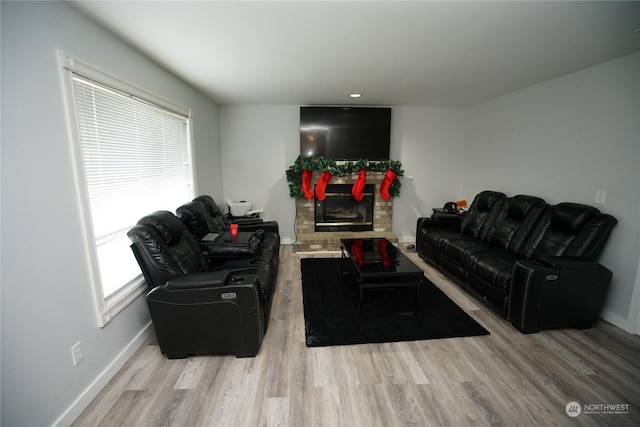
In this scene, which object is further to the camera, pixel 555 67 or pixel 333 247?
pixel 333 247

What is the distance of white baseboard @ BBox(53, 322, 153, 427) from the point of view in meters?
1.48

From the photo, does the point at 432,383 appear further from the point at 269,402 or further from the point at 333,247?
the point at 333,247

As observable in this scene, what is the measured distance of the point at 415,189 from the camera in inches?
189

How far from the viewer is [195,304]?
1870 millimetres

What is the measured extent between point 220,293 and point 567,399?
2288 mm

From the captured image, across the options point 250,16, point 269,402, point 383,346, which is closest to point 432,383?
point 383,346

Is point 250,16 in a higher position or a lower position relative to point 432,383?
higher

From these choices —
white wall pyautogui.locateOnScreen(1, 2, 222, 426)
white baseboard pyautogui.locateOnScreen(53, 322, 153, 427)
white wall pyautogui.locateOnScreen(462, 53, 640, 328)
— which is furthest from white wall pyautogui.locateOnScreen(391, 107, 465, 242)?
white wall pyautogui.locateOnScreen(1, 2, 222, 426)

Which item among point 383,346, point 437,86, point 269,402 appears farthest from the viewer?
point 437,86

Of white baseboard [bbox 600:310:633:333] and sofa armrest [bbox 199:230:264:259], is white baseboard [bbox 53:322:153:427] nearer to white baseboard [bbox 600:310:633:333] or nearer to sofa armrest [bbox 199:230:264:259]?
sofa armrest [bbox 199:230:264:259]

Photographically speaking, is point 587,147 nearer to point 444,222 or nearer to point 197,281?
point 444,222

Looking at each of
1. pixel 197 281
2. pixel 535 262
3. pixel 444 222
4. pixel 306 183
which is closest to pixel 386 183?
pixel 444 222

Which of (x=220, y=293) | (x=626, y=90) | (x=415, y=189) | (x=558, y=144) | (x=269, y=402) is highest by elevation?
(x=626, y=90)

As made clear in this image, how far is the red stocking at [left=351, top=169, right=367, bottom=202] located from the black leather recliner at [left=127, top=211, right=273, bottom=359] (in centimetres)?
278
